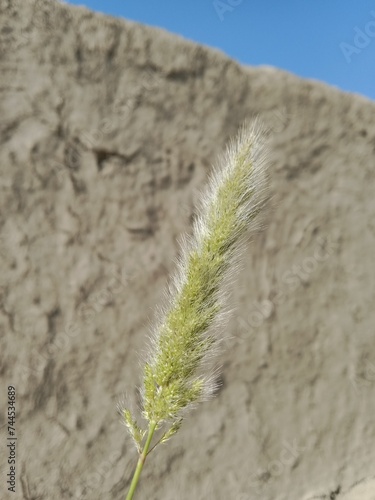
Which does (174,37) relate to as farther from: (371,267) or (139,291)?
(371,267)

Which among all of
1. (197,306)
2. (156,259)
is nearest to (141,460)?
(197,306)

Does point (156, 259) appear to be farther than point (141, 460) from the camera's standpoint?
Yes

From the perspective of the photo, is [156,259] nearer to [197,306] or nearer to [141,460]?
[197,306]

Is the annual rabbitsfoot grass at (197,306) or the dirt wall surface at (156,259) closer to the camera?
the annual rabbitsfoot grass at (197,306)

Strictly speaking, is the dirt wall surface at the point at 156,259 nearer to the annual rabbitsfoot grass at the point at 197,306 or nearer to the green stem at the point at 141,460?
the annual rabbitsfoot grass at the point at 197,306

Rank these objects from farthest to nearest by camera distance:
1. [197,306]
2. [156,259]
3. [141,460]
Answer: [156,259] → [197,306] → [141,460]

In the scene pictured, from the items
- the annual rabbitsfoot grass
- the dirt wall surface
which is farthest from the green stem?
the dirt wall surface

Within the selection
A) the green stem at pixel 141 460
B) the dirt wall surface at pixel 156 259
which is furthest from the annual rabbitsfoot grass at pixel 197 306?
the dirt wall surface at pixel 156 259

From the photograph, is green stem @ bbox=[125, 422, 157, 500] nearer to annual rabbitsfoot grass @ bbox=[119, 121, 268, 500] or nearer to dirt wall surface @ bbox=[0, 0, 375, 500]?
annual rabbitsfoot grass @ bbox=[119, 121, 268, 500]
